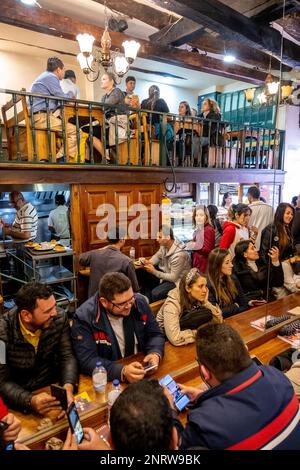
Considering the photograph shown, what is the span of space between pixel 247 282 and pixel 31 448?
270 centimetres

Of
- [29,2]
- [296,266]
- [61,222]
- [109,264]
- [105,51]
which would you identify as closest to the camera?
[109,264]

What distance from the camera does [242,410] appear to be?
1083 millimetres

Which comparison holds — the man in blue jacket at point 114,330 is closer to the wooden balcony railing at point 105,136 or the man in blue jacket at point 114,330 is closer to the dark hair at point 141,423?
the dark hair at point 141,423

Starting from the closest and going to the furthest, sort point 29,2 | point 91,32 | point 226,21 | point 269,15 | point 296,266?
point 296,266, point 226,21, point 269,15, point 29,2, point 91,32

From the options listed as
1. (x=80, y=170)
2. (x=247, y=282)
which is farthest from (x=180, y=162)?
(x=247, y=282)

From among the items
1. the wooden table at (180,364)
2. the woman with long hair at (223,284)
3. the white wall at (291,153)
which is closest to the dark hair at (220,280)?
the woman with long hair at (223,284)

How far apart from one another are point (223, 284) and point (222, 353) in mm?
1801

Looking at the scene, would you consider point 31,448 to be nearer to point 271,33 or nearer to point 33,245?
point 33,245

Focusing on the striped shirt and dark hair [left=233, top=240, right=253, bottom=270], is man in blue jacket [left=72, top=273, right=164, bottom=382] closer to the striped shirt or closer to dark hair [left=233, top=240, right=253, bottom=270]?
dark hair [left=233, top=240, right=253, bottom=270]

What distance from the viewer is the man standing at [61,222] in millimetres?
5266

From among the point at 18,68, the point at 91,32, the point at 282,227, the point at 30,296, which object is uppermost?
the point at 91,32

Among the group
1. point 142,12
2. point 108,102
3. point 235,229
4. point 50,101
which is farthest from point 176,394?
point 142,12

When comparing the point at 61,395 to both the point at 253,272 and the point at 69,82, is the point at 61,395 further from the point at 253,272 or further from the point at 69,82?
the point at 69,82

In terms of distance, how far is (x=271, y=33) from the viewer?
13.9 ft
